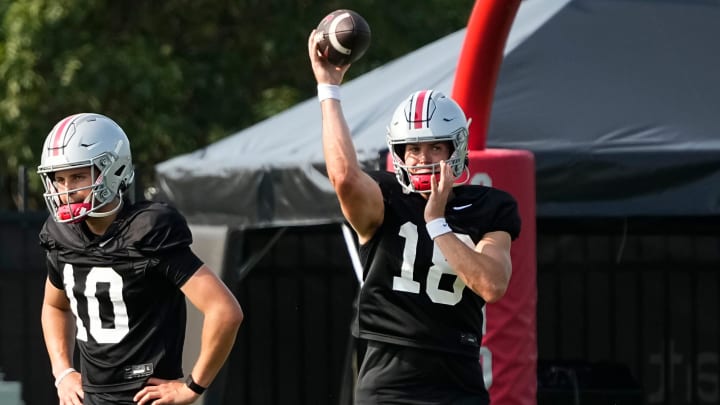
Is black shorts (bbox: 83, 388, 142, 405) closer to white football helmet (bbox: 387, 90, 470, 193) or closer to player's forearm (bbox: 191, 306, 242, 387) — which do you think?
player's forearm (bbox: 191, 306, 242, 387)

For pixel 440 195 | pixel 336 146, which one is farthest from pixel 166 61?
pixel 440 195

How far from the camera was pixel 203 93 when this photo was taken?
626 inches

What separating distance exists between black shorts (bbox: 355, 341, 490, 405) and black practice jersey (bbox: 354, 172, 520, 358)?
0.03 meters

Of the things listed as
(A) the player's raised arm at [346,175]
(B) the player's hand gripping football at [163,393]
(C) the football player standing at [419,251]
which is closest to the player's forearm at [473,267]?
(C) the football player standing at [419,251]

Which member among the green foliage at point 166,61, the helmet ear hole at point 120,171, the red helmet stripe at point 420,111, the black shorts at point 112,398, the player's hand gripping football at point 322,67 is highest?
the green foliage at point 166,61

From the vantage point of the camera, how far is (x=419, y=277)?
4488 millimetres

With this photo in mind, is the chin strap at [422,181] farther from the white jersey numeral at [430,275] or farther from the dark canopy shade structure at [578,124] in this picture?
the dark canopy shade structure at [578,124]

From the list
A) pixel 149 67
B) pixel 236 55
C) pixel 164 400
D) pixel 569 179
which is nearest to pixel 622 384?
pixel 569 179

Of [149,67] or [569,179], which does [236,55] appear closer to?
[149,67]

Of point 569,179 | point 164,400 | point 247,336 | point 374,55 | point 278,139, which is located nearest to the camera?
point 164,400

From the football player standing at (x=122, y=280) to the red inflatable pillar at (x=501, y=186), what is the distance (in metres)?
1.79

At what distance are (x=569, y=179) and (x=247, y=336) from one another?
2.97 metres

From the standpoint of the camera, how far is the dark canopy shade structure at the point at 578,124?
23.6 feet

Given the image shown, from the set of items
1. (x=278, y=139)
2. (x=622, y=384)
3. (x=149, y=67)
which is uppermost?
(x=149, y=67)
